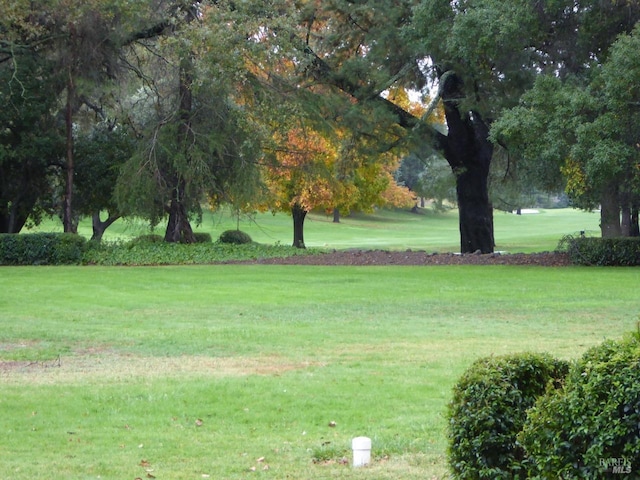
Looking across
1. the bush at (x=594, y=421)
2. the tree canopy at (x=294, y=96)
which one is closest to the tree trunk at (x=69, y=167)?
the tree canopy at (x=294, y=96)

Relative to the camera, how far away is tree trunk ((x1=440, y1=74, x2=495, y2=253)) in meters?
30.3

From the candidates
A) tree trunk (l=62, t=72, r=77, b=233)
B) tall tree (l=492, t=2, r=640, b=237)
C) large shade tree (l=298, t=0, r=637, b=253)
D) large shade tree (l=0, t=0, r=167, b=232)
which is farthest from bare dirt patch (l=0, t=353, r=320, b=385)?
tree trunk (l=62, t=72, r=77, b=233)

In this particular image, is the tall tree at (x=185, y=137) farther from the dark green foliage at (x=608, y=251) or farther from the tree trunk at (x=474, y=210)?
the dark green foliage at (x=608, y=251)

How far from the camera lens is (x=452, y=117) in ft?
101

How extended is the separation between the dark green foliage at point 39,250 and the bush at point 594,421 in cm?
2576

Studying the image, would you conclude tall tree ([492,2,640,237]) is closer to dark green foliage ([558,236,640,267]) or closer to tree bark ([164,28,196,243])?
dark green foliage ([558,236,640,267])

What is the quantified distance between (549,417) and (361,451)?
7.04ft

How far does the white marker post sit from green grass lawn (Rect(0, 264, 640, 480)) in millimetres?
104

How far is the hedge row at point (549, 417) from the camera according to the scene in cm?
432

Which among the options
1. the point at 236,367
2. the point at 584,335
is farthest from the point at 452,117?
the point at 236,367

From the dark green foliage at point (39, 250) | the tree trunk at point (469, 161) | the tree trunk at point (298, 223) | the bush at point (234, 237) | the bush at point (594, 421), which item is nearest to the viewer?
the bush at point (594, 421)

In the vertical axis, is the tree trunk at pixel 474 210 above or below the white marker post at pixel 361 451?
above

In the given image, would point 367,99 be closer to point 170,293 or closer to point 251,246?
point 251,246

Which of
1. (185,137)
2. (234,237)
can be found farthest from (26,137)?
(234,237)
